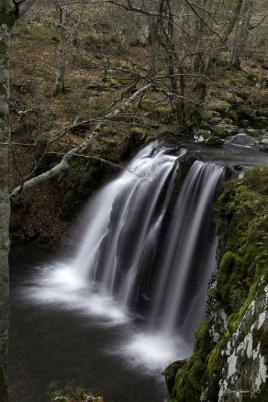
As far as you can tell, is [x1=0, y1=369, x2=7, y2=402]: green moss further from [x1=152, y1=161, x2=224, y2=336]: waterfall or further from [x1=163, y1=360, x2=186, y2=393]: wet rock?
[x1=152, y1=161, x2=224, y2=336]: waterfall

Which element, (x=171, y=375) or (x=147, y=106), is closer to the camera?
(x=171, y=375)

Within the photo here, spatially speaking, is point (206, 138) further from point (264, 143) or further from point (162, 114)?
point (162, 114)

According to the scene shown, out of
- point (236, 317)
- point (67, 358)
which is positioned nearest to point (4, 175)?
point (236, 317)

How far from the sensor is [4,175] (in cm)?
364

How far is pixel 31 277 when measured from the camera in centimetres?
1144

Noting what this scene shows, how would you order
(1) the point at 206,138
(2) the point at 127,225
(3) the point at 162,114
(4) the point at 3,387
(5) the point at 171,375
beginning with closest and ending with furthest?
(4) the point at 3,387 → (5) the point at 171,375 → (2) the point at 127,225 → (1) the point at 206,138 → (3) the point at 162,114

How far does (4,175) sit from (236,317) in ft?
8.92

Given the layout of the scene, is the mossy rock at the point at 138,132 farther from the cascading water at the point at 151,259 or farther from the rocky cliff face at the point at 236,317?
the rocky cliff face at the point at 236,317

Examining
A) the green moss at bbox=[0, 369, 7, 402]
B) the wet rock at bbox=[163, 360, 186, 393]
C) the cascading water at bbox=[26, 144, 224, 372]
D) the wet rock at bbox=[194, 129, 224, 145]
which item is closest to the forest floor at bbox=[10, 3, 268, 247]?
the wet rock at bbox=[194, 129, 224, 145]

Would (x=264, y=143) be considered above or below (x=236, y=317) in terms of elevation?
above

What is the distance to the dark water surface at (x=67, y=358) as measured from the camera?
23.2 ft

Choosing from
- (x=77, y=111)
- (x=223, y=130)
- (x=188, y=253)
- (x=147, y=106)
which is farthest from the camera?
(x=147, y=106)

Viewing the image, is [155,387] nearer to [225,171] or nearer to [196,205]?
[196,205]

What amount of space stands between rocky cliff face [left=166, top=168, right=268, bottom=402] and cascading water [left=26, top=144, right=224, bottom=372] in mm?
1583
